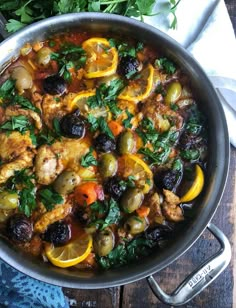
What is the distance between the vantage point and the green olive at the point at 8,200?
3.66 meters

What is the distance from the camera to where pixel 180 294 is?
3.70 m

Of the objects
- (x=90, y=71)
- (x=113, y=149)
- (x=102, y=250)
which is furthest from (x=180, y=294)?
(x=90, y=71)

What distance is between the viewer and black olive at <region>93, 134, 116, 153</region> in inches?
147

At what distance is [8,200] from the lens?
366 cm

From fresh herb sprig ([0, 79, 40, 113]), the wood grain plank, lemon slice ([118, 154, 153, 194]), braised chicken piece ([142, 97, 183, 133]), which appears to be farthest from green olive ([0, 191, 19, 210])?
braised chicken piece ([142, 97, 183, 133])

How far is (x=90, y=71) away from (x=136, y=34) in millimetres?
422

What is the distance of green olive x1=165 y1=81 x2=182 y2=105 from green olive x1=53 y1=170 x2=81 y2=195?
2.69 feet

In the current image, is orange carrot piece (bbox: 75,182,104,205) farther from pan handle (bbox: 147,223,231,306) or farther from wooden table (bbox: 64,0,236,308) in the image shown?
wooden table (bbox: 64,0,236,308)

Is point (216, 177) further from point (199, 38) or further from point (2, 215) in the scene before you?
point (2, 215)

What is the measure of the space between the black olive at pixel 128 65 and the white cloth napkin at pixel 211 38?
483 mm

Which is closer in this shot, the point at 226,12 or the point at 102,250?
the point at 102,250

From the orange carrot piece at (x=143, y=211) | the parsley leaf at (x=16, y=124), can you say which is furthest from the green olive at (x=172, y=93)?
the parsley leaf at (x=16, y=124)

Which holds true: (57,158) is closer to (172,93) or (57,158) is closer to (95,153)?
(95,153)

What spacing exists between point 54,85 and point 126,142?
62cm
